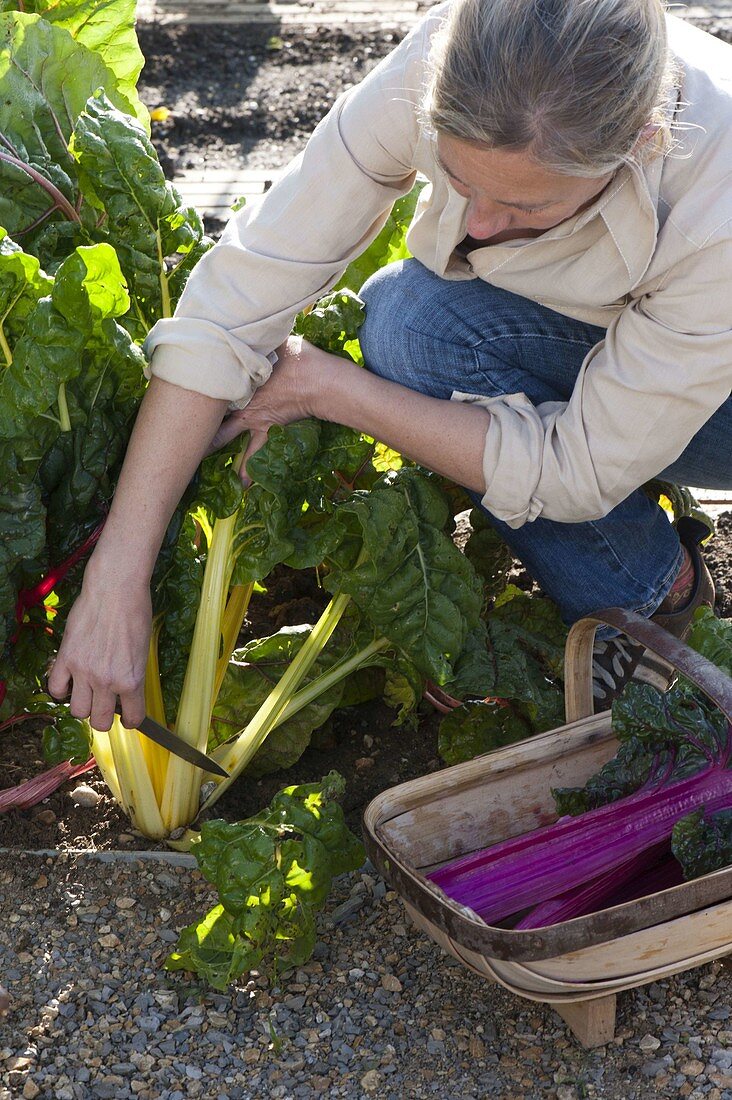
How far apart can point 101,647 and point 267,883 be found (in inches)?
16.7

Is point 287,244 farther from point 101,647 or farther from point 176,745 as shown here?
point 176,745

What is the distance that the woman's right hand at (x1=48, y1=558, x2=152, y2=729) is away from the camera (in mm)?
1854

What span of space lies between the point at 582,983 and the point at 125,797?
88 centimetres

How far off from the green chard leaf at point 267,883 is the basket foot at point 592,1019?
393 mm

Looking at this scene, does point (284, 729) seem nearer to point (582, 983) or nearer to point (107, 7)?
point (582, 983)

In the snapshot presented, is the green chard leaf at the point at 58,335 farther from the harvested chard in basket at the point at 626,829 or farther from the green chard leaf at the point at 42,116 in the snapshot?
the harvested chard in basket at the point at 626,829

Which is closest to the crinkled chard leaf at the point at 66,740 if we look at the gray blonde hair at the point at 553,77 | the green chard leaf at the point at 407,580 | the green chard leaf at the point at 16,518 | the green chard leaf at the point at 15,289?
the green chard leaf at the point at 16,518

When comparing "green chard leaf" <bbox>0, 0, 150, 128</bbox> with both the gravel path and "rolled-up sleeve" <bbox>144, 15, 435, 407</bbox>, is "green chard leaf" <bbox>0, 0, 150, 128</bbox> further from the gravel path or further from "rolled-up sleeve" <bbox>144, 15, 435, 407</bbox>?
the gravel path

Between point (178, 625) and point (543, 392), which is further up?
point (543, 392)

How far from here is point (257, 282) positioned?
1.96 metres

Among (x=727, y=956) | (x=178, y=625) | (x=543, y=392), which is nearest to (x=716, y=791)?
(x=727, y=956)

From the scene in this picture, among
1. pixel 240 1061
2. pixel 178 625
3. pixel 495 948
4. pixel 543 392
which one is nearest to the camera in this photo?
pixel 495 948

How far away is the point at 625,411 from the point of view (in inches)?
75.2

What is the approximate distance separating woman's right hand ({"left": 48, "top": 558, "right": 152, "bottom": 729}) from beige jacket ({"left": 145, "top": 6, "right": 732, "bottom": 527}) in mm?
340
